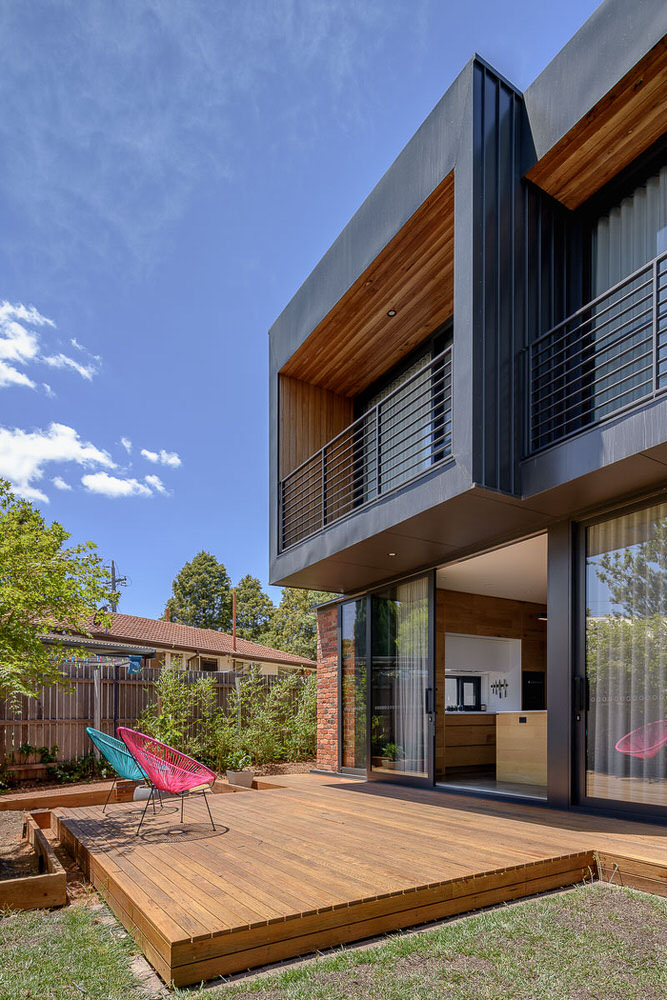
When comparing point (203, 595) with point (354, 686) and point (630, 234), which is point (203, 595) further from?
point (630, 234)

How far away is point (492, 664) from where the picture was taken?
10781 mm

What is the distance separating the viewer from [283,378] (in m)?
9.24

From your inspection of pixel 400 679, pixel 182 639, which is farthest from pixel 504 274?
pixel 182 639

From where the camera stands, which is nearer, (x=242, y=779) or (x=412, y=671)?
(x=412, y=671)

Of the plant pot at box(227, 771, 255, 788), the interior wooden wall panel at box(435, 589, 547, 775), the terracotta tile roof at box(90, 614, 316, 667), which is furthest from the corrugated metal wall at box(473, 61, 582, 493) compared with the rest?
the terracotta tile roof at box(90, 614, 316, 667)

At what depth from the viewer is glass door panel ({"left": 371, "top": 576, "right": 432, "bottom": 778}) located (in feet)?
25.8

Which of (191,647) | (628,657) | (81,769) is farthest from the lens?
(191,647)

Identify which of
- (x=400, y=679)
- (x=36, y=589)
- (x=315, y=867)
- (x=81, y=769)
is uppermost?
(x=36, y=589)

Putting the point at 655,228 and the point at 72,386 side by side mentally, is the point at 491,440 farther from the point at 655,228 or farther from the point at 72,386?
the point at 72,386

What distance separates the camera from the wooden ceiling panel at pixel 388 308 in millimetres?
6500

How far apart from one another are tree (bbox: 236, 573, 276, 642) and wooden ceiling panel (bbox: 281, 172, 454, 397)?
31.8 m

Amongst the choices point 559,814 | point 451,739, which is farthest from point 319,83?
point 559,814

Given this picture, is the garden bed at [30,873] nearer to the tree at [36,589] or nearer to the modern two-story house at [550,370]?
the tree at [36,589]

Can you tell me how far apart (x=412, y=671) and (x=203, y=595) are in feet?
116
